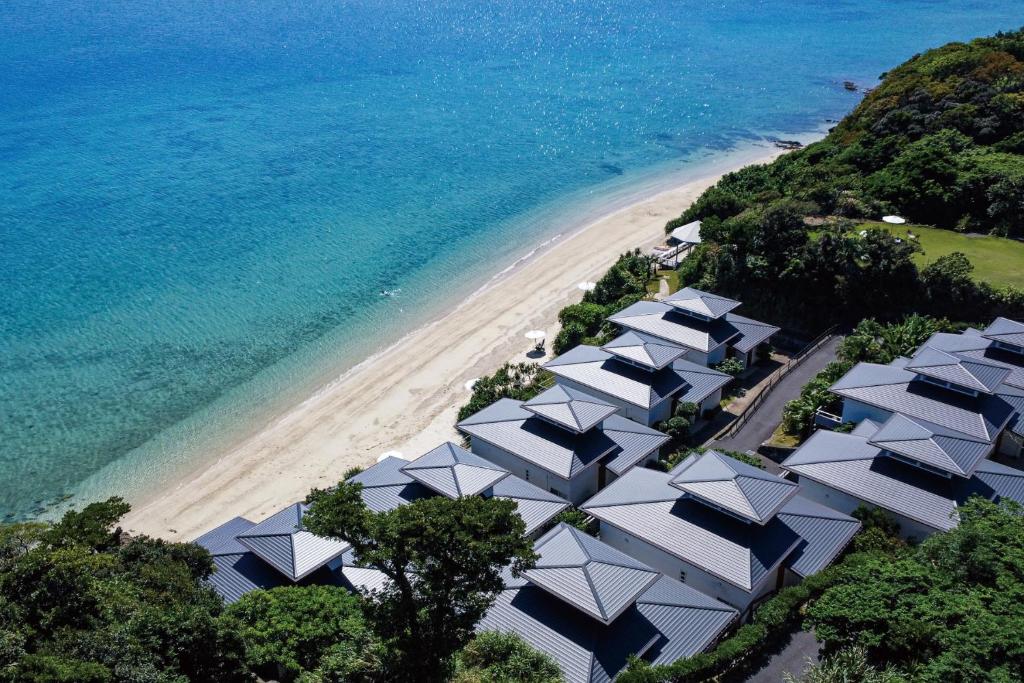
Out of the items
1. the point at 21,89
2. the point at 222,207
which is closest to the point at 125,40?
the point at 21,89

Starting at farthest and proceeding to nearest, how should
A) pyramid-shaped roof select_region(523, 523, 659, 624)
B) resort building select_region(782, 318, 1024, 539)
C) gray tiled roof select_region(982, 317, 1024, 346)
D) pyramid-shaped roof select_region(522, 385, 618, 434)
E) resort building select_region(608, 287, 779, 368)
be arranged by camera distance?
resort building select_region(608, 287, 779, 368), gray tiled roof select_region(982, 317, 1024, 346), pyramid-shaped roof select_region(522, 385, 618, 434), resort building select_region(782, 318, 1024, 539), pyramid-shaped roof select_region(523, 523, 659, 624)

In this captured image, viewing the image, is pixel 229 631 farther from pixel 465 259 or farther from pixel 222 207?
pixel 222 207

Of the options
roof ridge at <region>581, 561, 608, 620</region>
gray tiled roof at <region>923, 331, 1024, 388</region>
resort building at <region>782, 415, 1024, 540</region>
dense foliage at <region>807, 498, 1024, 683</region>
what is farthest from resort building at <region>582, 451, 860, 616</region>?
gray tiled roof at <region>923, 331, 1024, 388</region>

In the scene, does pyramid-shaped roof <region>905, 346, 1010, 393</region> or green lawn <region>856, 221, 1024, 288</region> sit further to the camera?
green lawn <region>856, 221, 1024, 288</region>

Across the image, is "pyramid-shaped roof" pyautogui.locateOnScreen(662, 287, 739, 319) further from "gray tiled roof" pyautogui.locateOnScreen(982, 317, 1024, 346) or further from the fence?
"gray tiled roof" pyautogui.locateOnScreen(982, 317, 1024, 346)

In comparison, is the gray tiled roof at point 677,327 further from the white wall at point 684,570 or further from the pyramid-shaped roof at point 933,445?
the white wall at point 684,570


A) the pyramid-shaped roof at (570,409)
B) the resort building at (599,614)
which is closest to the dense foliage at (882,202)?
the pyramid-shaped roof at (570,409)
